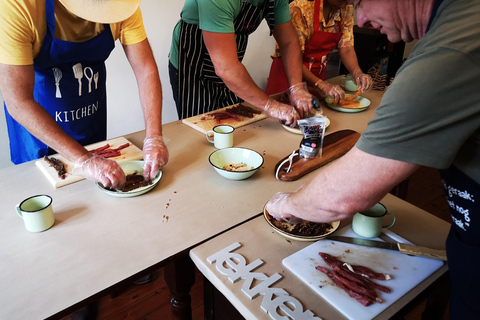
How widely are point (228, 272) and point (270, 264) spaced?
13cm

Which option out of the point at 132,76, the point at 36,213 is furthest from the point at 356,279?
the point at 132,76

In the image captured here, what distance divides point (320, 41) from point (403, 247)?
1808 millimetres

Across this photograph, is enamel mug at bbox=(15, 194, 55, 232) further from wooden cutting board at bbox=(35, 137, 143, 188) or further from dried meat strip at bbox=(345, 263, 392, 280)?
dried meat strip at bbox=(345, 263, 392, 280)

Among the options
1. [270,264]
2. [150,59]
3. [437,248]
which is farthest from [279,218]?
[150,59]

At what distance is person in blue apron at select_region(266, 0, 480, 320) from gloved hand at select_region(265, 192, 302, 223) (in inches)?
5.5

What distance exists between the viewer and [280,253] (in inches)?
42.3

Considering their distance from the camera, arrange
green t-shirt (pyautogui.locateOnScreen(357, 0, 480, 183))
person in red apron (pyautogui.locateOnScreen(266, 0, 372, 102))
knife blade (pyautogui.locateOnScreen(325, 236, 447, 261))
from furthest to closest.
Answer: person in red apron (pyautogui.locateOnScreen(266, 0, 372, 102)), knife blade (pyautogui.locateOnScreen(325, 236, 447, 261)), green t-shirt (pyautogui.locateOnScreen(357, 0, 480, 183))

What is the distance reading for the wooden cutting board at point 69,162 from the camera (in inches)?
54.4

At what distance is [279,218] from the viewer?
116 centimetres

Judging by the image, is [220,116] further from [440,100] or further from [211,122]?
[440,100]

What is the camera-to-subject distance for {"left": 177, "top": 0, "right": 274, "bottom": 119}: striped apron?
2154mm

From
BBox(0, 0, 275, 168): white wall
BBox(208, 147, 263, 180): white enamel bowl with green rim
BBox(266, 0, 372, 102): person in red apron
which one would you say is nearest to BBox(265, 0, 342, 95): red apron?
BBox(266, 0, 372, 102): person in red apron

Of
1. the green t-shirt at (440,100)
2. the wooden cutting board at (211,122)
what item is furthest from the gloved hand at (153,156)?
the green t-shirt at (440,100)

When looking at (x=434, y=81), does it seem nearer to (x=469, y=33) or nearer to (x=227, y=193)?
(x=469, y=33)
